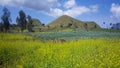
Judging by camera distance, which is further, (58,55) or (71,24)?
(71,24)

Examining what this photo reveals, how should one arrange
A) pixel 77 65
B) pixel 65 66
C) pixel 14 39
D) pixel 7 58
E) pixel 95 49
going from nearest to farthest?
pixel 77 65 → pixel 65 66 → pixel 7 58 → pixel 95 49 → pixel 14 39

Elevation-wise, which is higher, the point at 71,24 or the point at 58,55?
the point at 71,24

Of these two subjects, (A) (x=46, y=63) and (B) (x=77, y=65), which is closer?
(B) (x=77, y=65)

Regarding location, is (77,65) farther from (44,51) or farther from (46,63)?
(44,51)

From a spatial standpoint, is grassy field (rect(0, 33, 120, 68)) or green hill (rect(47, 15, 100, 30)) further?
green hill (rect(47, 15, 100, 30))

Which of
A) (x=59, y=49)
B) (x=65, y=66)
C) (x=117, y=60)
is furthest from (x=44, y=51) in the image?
(x=117, y=60)

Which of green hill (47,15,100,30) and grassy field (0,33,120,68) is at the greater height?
green hill (47,15,100,30)

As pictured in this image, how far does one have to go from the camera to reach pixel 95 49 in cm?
879

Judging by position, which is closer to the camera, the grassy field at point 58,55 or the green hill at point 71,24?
the grassy field at point 58,55

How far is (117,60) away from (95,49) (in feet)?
6.75

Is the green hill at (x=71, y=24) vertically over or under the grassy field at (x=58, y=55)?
over

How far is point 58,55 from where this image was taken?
7.58 m

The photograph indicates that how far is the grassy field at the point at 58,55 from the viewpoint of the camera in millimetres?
6527

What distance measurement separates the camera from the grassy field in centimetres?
653
